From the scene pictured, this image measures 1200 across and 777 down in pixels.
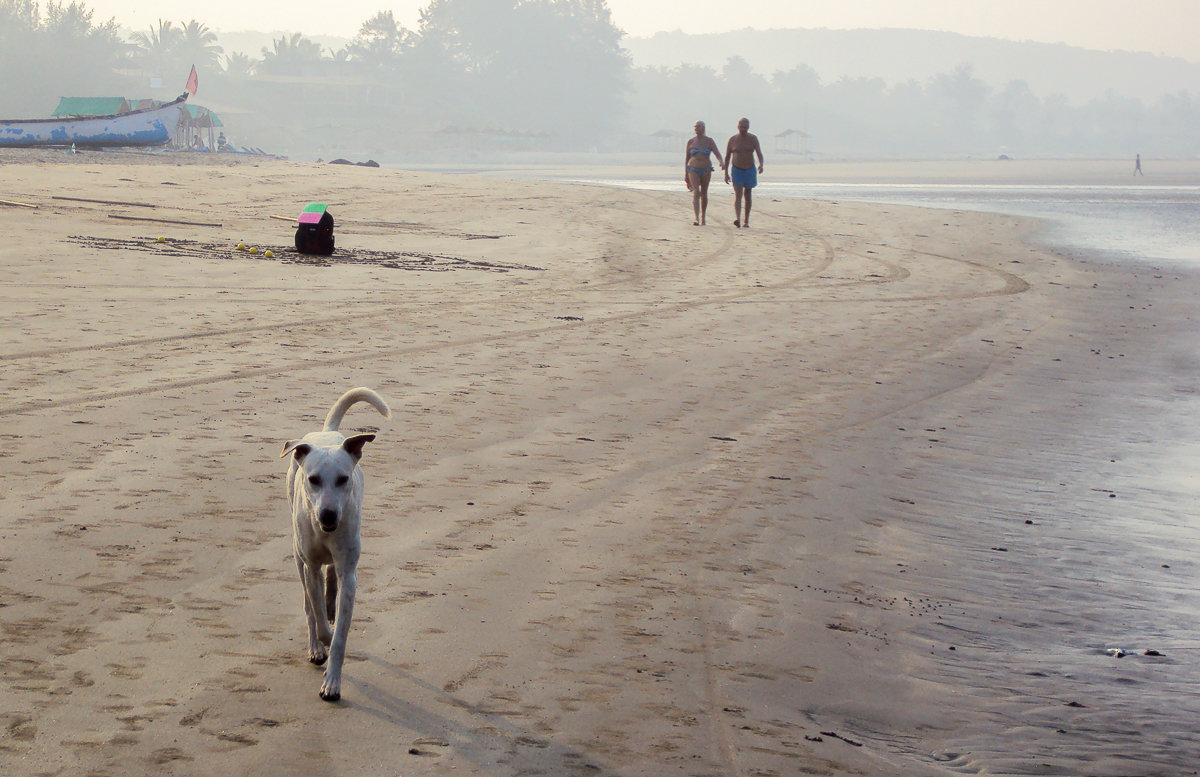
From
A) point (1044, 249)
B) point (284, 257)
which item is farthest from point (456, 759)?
point (1044, 249)

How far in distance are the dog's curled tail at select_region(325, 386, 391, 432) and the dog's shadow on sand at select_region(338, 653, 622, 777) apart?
0.93m

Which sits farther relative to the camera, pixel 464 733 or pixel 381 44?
pixel 381 44

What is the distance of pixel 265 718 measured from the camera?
3432 mm

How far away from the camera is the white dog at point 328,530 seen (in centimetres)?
348

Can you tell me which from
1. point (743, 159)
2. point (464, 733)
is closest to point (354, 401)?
point (464, 733)

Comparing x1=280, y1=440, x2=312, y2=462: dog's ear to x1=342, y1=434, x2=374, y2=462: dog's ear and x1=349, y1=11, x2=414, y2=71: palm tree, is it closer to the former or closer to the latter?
x1=342, y1=434, x2=374, y2=462: dog's ear

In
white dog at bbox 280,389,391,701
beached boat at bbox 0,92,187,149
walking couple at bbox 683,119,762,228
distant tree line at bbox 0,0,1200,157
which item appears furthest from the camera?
distant tree line at bbox 0,0,1200,157

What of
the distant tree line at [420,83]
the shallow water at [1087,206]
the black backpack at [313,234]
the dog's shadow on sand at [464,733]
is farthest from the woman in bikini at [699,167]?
the distant tree line at [420,83]

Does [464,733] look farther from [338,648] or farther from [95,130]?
[95,130]

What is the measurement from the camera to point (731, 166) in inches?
794

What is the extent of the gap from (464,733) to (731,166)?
58.2ft

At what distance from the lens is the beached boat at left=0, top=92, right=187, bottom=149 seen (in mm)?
34156

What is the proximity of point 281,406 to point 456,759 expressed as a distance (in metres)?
4.22

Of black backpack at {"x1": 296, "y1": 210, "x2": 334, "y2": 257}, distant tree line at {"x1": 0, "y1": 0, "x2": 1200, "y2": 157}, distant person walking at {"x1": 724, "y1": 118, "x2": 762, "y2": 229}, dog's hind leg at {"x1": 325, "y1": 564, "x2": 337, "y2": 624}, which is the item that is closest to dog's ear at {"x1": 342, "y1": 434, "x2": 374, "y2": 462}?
dog's hind leg at {"x1": 325, "y1": 564, "x2": 337, "y2": 624}
